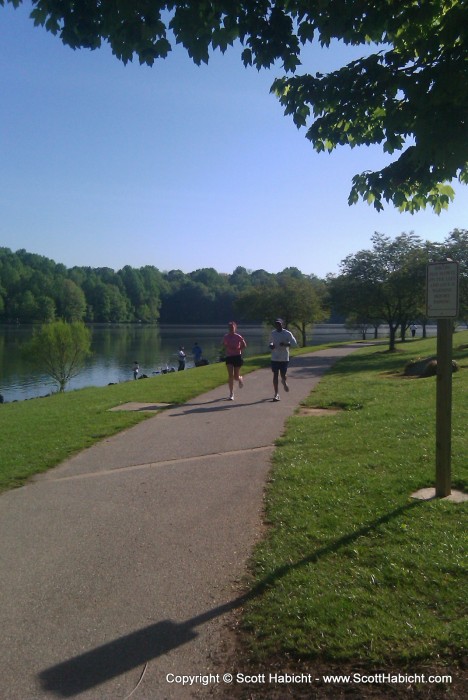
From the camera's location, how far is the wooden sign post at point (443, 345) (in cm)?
544

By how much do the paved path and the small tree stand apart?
44.4 meters

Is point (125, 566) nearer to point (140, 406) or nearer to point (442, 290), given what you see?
point (442, 290)

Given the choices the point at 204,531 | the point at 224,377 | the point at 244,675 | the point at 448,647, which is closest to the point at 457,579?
the point at 448,647

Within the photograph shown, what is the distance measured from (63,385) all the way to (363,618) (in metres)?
45.1

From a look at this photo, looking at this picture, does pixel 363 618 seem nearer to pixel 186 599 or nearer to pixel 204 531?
pixel 186 599

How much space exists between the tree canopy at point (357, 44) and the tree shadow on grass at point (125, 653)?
316 centimetres

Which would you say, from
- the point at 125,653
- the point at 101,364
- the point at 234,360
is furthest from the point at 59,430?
the point at 101,364

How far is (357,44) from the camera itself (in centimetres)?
487

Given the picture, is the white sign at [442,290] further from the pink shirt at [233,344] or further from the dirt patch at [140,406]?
the pink shirt at [233,344]

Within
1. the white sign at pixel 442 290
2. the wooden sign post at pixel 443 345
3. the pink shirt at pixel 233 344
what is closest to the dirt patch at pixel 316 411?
the pink shirt at pixel 233 344

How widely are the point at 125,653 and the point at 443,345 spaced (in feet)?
12.1

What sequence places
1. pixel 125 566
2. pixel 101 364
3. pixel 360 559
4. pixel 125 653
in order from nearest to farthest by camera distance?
pixel 125 653, pixel 360 559, pixel 125 566, pixel 101 364

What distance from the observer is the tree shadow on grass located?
314cm

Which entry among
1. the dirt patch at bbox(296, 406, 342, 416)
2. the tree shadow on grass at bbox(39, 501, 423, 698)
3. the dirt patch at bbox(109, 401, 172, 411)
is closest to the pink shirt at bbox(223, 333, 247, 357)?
the dirt patch at bbox(109, 401, 172, 411)
